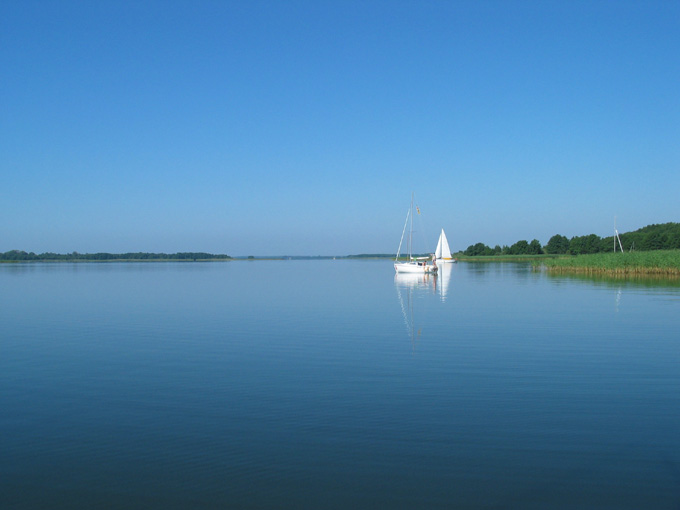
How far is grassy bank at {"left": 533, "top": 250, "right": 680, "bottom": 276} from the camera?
51562 mm

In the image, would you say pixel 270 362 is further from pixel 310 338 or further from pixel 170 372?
pixel 310 338

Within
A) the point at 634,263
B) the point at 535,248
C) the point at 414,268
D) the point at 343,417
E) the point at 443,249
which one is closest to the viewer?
the point at 343,417

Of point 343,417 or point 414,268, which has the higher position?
point 414,268

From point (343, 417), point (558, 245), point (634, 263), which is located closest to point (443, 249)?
point (558, 245)

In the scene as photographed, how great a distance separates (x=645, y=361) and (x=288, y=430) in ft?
31.0

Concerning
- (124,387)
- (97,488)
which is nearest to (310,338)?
(124,387)

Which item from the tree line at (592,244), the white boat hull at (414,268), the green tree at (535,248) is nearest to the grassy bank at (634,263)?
the white boat hull at (414,268)

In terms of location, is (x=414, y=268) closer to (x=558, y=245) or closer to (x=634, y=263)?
(x=634, y=263)

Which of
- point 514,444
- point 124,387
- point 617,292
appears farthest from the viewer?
point 617,292

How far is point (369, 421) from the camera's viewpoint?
345 inches

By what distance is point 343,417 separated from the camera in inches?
354

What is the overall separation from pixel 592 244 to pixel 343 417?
13577 cm

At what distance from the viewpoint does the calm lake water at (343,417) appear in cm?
630

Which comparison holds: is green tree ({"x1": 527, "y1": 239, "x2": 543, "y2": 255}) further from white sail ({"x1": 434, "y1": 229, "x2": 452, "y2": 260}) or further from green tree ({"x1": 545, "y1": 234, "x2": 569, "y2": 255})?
white sail ({"x1": 434, "y1": 229, "x2": 452, "y2": 260})
